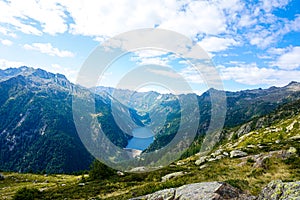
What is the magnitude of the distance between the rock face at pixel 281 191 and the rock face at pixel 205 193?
2095 mm

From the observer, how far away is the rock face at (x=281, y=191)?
1075 cm

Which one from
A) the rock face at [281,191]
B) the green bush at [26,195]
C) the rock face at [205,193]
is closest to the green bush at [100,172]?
the green bush at [26,195]

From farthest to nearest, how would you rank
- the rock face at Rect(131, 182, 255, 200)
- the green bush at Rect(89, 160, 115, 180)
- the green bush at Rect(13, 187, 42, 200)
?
1. the green bush at Rect(89, 160, 115, 180)
2. the green bush at Rect(13, 187, 42, 200)
3. the rock face at Rect(131, 182, 255, 200)

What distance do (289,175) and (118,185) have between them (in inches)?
983

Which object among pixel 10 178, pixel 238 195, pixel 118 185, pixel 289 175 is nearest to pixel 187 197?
pixel 238 195

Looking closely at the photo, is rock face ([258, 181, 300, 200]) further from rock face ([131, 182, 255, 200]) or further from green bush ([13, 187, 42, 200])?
green bush ([13, 187, 42, 200])

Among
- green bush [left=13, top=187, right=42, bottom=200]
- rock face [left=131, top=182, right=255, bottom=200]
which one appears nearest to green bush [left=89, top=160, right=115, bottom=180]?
green bush [left=13, top=187, right=42, bottom=200]

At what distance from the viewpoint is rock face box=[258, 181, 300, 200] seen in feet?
35.3

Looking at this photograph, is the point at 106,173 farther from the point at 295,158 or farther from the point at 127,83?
the point at 295,158

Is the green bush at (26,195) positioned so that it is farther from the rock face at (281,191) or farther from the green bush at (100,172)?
the rock face at (281,191)

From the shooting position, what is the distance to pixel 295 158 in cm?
3062

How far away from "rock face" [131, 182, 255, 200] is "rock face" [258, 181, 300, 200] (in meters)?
→ 2.10

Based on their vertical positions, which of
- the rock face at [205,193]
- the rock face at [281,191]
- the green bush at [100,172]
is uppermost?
the rock face at [281,191]

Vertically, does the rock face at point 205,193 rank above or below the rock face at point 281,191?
below
